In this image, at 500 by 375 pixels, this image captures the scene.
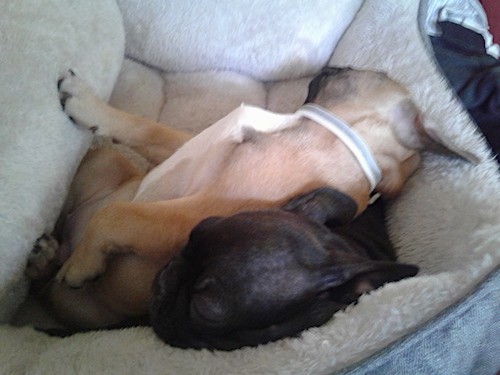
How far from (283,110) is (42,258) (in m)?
0.79

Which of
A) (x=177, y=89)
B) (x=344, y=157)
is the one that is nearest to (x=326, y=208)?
(x=344, y=157)

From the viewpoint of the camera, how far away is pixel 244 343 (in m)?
0.90

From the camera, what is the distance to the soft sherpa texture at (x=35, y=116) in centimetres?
105

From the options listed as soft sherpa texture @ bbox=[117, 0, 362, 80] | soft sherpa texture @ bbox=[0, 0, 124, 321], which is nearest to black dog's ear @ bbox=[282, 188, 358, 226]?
soft sherpa texture @ bbox=[0, 0, 124, 321]

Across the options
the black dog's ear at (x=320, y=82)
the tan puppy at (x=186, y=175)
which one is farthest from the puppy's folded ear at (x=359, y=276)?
the black dog's ear at (x=320, y=82)

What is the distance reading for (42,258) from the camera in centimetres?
114

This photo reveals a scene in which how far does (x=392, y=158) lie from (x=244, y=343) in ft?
2.07

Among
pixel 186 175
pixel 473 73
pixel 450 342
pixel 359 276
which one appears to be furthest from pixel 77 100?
pixel 473 73

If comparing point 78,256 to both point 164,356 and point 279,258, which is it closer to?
point 164,356

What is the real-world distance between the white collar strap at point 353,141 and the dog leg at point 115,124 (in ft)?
1.19

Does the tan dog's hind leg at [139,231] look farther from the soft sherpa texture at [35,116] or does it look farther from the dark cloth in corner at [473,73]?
the dark cloth in corner at [473,73]

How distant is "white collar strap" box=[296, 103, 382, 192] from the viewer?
1.22m

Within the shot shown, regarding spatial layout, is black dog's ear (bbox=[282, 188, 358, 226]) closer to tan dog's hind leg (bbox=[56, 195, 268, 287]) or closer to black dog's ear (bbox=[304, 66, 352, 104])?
tan dog's hind leg (bbox=[56, 195, 268, 287])

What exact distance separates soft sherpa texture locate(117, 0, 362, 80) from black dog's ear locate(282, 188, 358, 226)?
690mm
